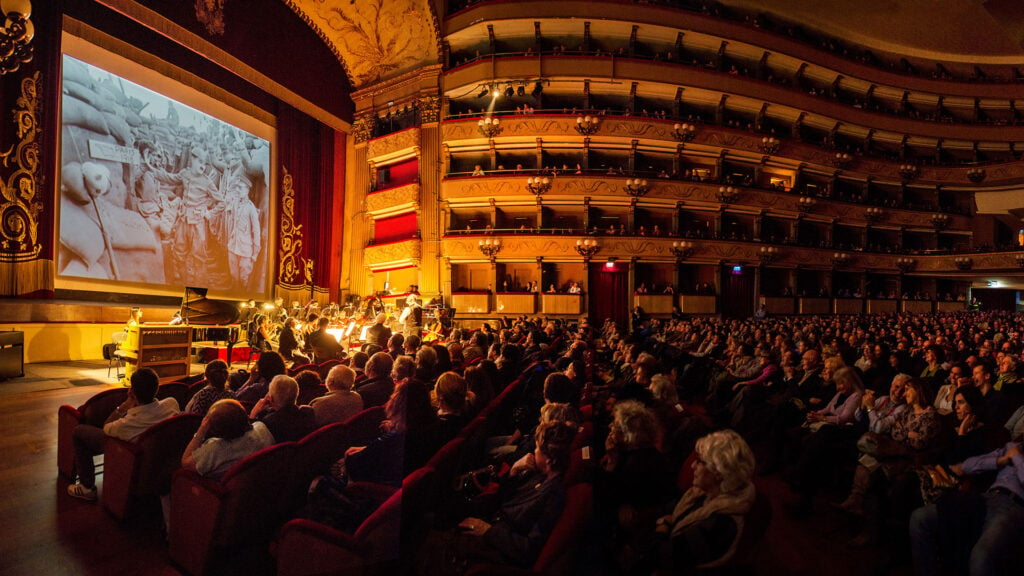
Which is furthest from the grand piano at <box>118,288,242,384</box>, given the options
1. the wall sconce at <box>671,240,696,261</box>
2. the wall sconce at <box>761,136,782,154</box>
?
the wall sconce at <box>761,136,782,154</box>

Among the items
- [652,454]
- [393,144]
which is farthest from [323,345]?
[393,144]

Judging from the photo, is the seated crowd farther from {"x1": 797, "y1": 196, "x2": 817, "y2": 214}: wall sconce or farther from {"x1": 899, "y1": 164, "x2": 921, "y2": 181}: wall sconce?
{"x1": 899, "y1": 164, "x2": 921, "y2": 181}: wall sconce

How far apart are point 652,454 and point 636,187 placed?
13448mm

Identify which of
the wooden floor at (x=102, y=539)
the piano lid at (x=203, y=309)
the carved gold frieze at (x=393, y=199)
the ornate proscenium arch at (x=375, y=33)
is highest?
the ornate proscenium arch at (x=375, y=33)

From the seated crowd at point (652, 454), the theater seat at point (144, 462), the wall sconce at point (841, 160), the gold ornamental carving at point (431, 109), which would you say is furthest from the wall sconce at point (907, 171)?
the theater seat at point (144, 462)

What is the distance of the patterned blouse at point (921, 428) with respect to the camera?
2.77 meters

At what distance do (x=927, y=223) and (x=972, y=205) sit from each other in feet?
10.4

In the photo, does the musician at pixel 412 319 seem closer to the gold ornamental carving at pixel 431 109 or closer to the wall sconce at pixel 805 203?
the gold ornamental carving at pixel 431 109

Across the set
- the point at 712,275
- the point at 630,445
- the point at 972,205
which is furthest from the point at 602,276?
the point at 972,205

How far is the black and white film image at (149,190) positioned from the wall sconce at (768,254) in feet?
53.1

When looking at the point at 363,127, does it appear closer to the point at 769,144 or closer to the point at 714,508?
the point at 769,144

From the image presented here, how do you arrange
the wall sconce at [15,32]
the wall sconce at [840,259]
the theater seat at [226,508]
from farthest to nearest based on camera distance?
the wall sconce at [840,259] → the wall sconce at [15,32] → the theater seat at [226,508]

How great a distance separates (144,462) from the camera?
251 cm

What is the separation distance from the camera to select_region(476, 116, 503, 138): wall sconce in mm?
14234
